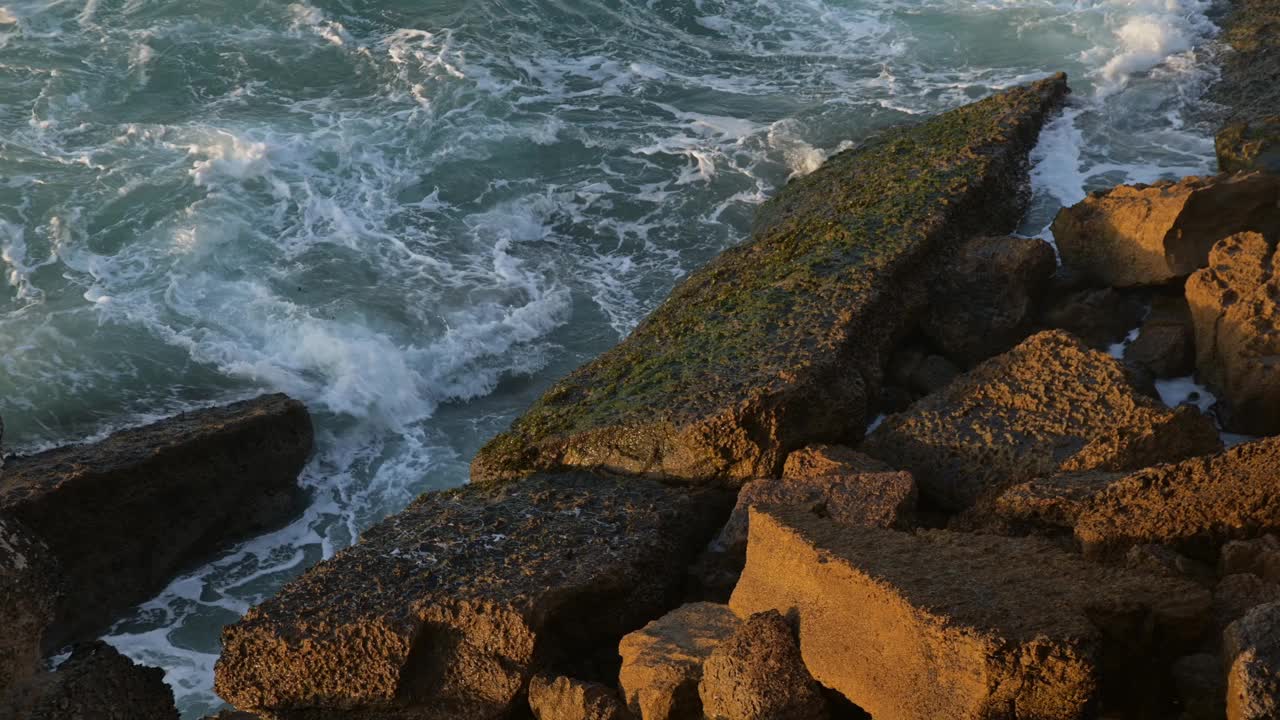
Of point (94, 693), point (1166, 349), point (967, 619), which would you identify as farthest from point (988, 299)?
point (94, 693)

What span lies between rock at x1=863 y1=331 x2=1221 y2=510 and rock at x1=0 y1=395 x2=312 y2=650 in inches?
163

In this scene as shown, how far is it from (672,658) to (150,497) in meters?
4.25

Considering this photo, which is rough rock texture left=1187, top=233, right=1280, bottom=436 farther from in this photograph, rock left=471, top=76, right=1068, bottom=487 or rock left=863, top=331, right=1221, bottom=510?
rock left=471, top=76, right=1068, bottom=487

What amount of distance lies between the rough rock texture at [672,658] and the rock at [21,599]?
237cm

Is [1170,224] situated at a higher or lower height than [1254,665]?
lower

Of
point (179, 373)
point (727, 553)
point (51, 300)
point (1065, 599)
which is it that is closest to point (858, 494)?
point (727, 553)

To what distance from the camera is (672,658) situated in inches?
189

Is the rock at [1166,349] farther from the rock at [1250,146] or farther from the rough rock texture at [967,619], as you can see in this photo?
the rough rock texture at [967,619]

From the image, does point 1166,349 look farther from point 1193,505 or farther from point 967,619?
point 967,619

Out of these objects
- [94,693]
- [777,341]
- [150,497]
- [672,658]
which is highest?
[777,341]

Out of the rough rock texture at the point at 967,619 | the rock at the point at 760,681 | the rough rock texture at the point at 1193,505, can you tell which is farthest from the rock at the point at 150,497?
the rough rock texture at the point at 1193,505

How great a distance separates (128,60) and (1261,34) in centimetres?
1198

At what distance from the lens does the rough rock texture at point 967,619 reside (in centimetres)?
405

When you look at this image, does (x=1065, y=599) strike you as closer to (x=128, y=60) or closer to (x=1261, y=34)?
(x=1261, y=34)
